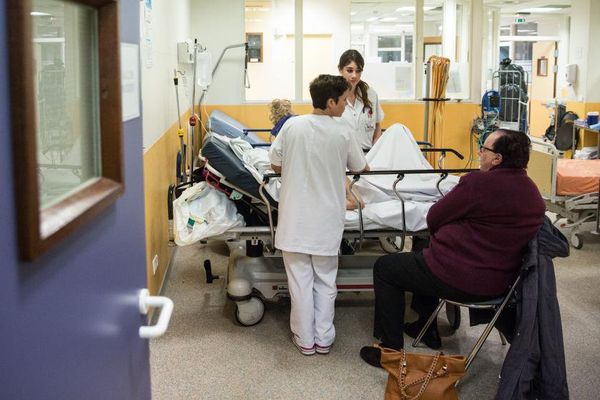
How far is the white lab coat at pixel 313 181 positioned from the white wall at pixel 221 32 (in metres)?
4.58

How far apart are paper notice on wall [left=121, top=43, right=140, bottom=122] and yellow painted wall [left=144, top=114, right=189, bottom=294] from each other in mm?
2225

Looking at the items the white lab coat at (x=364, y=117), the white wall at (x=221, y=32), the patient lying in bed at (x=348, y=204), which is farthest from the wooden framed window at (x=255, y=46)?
the patient lying in bed at (x=348, y=204)

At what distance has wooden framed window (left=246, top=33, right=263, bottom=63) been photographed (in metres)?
9.06

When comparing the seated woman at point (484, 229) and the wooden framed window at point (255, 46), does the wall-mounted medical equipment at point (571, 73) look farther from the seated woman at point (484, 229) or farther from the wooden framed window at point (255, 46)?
the seated woman at point (484, 229)

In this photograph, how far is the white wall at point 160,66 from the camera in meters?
3.83

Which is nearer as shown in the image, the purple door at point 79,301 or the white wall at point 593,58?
the purple door at point 79,301

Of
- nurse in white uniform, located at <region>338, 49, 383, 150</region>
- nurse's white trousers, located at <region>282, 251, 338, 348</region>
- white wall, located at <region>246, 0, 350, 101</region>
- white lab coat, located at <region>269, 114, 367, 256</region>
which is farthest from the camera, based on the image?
white wall, located at <region>246, 0, 350, 101</region>

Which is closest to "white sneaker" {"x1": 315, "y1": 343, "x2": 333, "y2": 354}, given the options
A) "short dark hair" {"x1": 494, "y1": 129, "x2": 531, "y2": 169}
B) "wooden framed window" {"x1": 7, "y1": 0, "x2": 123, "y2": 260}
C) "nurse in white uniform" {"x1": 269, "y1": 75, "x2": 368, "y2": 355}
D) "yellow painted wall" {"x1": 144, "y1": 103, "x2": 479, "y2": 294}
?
"nurse in white uniform" {"x1": 269, "y1": 75, "x2": 368, "y2": 355}

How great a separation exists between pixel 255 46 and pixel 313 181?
6.24 m

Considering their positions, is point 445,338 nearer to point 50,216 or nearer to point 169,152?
point 169,152

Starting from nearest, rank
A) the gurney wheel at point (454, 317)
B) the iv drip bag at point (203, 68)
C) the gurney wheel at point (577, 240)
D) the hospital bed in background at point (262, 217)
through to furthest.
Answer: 1. the hospital bed in background at point (262, 217)
2. the gurney wheel at point (454, 317)
3. the gurney wheel at point (577, 240)
4. the iv drip bag at point (203, 68)

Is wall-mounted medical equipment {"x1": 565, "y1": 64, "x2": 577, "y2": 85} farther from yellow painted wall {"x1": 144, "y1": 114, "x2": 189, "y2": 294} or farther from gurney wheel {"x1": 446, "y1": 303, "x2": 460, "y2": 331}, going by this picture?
gurney wheel {"x1": 446, "y1": 303, "x2": 460, "y2": 331}

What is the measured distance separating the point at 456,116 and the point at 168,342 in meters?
5.54

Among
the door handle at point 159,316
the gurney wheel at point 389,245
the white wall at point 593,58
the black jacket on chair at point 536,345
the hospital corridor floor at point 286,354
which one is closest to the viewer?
Result: the door handle at point 159,316
